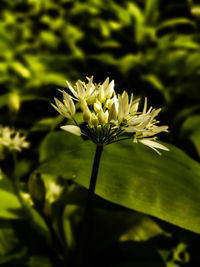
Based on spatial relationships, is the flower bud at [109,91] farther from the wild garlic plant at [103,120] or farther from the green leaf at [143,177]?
the green leaf at [143,177]

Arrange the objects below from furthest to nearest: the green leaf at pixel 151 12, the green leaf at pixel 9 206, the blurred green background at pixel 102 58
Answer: the green leaf at pixel 151 12, the blurred green background at pixel 102 58, the green leaf at pixel 9 206

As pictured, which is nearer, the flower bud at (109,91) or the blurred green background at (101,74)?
the flower bud at (109,91)

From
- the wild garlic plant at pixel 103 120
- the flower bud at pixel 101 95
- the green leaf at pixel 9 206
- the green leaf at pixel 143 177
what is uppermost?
the flower bud at pixel 101 95

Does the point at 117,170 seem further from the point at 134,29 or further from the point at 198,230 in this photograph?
the point at 134,29

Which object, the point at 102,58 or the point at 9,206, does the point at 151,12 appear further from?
the point at 9,206

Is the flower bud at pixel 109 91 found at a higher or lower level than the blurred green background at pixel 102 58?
lower

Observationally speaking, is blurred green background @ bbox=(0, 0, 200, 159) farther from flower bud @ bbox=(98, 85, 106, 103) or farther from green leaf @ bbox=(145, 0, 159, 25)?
flower bud @ bbox=(98, 85, 106, 103)

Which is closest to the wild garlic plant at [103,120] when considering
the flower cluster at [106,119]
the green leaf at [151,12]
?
the flower cluster at [106,119]

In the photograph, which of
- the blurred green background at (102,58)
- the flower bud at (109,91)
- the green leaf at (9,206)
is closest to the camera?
the flower bud at (109,91)

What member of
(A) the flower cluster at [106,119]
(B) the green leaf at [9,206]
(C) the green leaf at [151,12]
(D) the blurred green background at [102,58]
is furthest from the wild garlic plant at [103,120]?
(C) the green leaf at [151,12]
